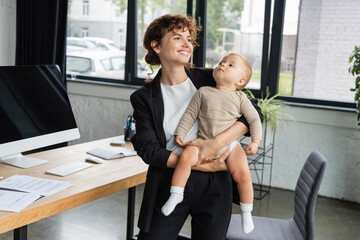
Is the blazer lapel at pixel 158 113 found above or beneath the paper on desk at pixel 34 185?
above

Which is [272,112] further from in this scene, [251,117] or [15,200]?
[15,200]

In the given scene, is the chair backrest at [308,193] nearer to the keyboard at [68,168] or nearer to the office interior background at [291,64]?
the keyboard at [68,168]

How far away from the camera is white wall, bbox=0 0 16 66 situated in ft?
18.7

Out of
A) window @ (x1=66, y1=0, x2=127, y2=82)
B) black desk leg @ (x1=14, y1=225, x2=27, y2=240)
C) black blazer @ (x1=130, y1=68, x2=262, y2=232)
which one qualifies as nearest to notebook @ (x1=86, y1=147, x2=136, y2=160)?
black desk leg @ (x1=14, y1=225, x2=27, y2=240)

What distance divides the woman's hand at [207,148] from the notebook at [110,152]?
107 cm

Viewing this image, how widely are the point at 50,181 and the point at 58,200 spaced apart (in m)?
0.26

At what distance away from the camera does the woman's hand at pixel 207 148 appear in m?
1.63

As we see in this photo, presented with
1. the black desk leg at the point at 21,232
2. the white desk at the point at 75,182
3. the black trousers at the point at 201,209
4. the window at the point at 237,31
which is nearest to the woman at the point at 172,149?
the black trousers at the point at 201,209

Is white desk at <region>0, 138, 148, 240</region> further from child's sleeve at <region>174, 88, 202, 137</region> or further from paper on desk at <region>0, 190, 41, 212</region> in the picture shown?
child's sleeve at <region>174, 88, 202, 137</region>

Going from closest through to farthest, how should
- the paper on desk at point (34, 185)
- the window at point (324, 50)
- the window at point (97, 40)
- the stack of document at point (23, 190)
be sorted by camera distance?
the stack of document at point (23, 190) < the paper on desk at point (34, 185) < the window at point (324, 50) < the window at point (97, 40)

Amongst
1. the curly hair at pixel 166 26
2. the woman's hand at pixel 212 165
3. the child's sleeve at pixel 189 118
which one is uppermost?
the curly hair at pixel 166 26

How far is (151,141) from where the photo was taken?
1683 millimetres

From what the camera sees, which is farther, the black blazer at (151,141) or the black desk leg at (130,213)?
Answer: the black desk leg at (130,213)

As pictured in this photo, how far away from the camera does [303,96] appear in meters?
4.43
